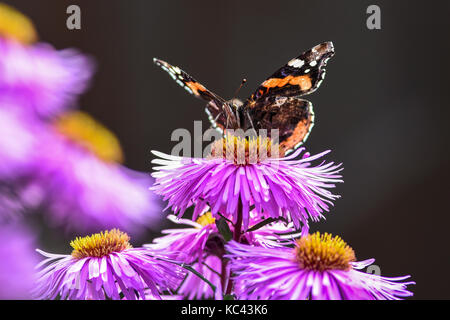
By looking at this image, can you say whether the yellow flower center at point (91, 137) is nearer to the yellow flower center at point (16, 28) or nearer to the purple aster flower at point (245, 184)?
the yellow flower center at point (16, 28)

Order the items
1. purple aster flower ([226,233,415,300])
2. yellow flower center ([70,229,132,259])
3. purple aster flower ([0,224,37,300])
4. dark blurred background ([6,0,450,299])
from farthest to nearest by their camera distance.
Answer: dark blurred background ([6,0,450,299]) < yellow flower center ([70,229,132,259]) < purple aster flower ([226,233,415,300]) < purple aster flower ([0,224,37,300])

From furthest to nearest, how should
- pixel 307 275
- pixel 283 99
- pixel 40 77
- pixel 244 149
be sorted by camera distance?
pixel 40 77 → pixel 283 99 → pixel 244 149 → pixel 307 275

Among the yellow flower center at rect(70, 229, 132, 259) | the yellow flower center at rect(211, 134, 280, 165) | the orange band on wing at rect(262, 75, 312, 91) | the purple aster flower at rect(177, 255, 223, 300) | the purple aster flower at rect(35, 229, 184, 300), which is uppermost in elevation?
the orange band on wing at rect(262, 75, 312, 91)

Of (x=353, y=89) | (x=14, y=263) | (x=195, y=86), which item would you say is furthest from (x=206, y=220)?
(x=353, y=89)

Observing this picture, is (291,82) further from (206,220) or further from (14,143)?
(14,143)

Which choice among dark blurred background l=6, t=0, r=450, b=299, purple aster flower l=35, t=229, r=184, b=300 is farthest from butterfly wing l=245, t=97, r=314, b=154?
dark blurred background l=6, t=0, r=450, b=299

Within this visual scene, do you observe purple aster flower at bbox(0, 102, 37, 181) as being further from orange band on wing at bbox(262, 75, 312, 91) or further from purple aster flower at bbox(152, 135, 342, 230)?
orange band on wing at bbox(262, 75, 312, 91)
